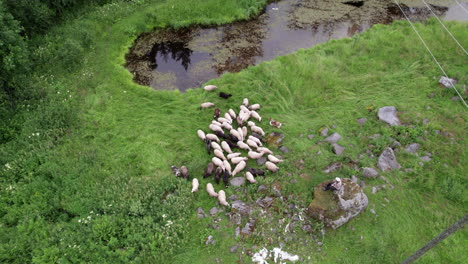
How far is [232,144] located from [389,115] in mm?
7049

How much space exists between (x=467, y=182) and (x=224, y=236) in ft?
28.8

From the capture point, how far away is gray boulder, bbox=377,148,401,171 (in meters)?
10.8

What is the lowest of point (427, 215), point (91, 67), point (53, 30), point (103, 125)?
point (427, 215)

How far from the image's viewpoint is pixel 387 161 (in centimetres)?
1093

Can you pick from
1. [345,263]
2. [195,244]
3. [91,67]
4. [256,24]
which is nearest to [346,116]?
[345,263]

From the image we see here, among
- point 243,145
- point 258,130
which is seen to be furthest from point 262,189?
point 258,130

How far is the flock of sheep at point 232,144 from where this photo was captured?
11.0 m

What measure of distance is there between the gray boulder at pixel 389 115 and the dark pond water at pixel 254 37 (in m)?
7.08

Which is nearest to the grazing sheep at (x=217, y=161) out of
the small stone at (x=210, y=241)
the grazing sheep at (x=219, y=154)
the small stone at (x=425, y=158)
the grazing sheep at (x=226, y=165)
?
the grazing sheep at (x=226, y=165)

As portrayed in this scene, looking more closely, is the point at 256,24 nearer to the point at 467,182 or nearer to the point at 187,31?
the point at 187,31

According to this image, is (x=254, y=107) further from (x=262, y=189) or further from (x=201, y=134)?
(x=262, y=189)

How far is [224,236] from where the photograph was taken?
9.16 m

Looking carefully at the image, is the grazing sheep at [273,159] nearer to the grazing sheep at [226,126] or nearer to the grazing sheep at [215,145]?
the grazing sheep at [215,145]

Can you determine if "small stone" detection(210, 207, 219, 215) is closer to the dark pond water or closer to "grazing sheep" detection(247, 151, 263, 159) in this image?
"grazing sheep" detection(247, 151, 263, 159)
